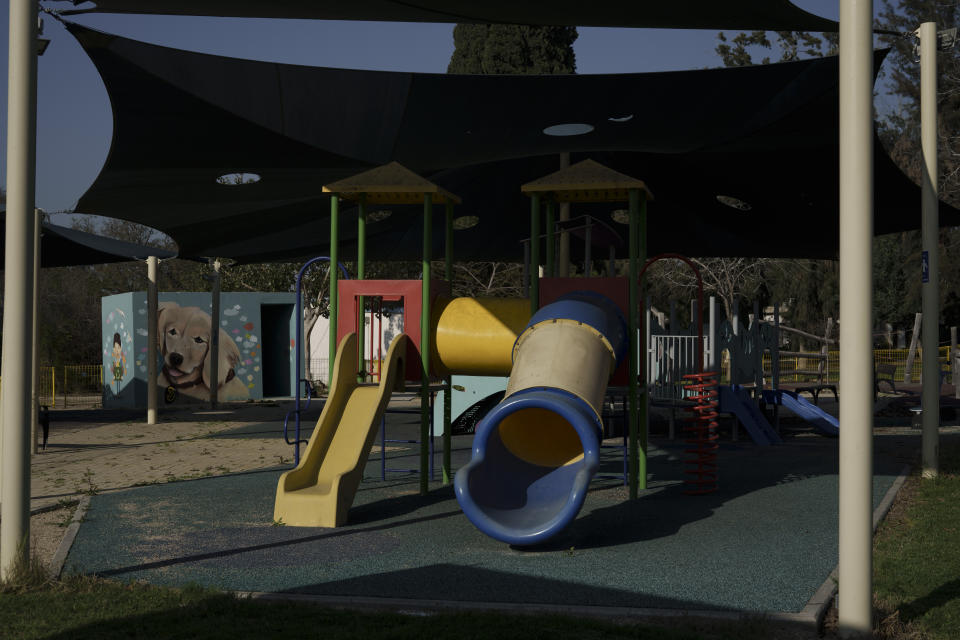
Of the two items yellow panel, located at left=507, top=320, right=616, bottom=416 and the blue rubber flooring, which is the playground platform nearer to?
the blue rubber flooring

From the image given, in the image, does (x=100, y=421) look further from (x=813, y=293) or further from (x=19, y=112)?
(x=813, y=293)

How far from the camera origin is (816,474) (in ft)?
38.6

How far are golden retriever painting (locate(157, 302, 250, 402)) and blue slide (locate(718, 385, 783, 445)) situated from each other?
53.3ft

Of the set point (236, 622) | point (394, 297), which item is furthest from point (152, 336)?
point (236, 622)

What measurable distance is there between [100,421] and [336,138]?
12.3 m

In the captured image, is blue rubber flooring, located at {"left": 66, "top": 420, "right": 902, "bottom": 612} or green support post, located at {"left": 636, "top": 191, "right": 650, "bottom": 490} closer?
blue rubber flooring, located at {"left": 66, "top": 420, "right": 902, "bottom": 612}

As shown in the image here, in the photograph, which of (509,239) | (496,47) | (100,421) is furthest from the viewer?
(496,47)

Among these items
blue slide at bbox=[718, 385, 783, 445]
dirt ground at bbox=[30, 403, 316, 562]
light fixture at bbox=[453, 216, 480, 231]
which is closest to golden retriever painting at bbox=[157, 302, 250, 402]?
dirt ground at bbox=[30, 403, 316, 562]

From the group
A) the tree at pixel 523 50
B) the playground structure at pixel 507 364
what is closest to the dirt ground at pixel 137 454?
the playground structure at pixel 507 364

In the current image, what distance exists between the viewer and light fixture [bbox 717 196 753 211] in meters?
15.5

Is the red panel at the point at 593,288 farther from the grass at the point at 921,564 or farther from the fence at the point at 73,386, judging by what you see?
the fence at the point at 73,386

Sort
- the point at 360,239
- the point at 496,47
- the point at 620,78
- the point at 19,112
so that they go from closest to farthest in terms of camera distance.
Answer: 1. the point at 19,112
2. the point at 620,78
3. the point at 360,239
4. the point at 496,47

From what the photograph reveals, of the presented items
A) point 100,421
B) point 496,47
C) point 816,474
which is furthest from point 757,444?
point 496,47

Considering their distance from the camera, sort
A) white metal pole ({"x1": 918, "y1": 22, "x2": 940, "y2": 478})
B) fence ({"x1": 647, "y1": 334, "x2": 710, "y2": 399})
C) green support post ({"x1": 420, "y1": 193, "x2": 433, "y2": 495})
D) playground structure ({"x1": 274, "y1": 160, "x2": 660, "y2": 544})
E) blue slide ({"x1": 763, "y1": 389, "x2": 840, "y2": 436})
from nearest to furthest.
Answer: playground structure ({"x1": 274, "y1": 160, "x2": 660, "y2": 544}) < green support post ({"x1": 420, "y1": 193, "x2": 433, "y2": 495}) < white metal pole ({"x1": 918, "y1": 22, "x2": 940, "y2": 478}) < blue slide ({"x1": 763, "y1": 389, "x2": 840, "y2": 436}) < fence ({"x1": 647, "y1": 334, "x2": 710, "y2": 399})
